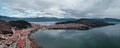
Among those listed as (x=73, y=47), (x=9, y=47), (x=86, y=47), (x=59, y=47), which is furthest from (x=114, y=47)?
(x=9, y=47)

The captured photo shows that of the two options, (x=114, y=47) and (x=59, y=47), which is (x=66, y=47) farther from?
(x=114, y=47)

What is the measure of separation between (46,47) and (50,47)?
2.19m

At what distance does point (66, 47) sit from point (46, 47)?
1077 cm

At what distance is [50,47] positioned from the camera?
358 ft

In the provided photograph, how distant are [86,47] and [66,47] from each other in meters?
10.9

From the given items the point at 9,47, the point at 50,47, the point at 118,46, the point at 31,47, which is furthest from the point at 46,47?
the point at 118,46

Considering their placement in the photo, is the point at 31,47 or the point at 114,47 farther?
the point at 114,47

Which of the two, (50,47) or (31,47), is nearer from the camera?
(31,47)

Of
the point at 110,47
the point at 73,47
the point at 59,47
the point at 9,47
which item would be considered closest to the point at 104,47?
the point at 110,47

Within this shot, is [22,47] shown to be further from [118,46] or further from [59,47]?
[118,46]

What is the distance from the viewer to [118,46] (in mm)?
112500

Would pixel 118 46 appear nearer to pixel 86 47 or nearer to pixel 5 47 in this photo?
pixel 86 47

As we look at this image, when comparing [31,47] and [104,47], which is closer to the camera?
[31,47]

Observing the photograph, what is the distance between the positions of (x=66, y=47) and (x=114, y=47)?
26.0 meters
